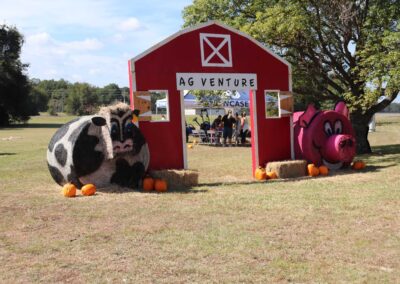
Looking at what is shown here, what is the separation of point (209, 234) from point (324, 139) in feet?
25.2

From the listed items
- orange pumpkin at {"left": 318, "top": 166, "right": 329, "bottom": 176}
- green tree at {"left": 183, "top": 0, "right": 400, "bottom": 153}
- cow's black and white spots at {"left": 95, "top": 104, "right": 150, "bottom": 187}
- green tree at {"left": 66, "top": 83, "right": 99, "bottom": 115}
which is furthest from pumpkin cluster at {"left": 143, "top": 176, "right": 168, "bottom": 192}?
green tree at {"left": 66, "top": 83, "right": 99, "bottom": 115}

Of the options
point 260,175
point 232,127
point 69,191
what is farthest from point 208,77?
point 232,127

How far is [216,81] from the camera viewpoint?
12406mm

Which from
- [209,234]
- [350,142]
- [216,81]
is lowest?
[209,234]

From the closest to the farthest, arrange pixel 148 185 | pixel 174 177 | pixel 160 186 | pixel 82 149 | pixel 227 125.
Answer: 1. pixel 82 149
2. pixel 160 186
3. pixel 148 185
4. pixel 174 177
5. pixel 227 125

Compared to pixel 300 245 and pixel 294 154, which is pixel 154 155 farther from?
pixel 300 245

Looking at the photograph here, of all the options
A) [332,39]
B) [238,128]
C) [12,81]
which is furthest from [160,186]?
[12,81]

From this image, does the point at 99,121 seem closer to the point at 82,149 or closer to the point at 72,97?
the point at 82,149

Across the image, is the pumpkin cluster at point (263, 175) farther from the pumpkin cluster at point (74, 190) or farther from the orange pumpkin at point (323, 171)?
the pumpkin cluster at point (74, 190)

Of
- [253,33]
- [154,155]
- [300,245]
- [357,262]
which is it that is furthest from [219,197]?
[253,33]

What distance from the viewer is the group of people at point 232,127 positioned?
80.0 feet

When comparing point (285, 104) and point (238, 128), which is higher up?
point (285, 104)

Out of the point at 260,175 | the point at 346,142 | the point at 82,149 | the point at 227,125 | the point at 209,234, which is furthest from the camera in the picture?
the point at 227,125

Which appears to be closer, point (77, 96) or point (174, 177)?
point (174, 177)
